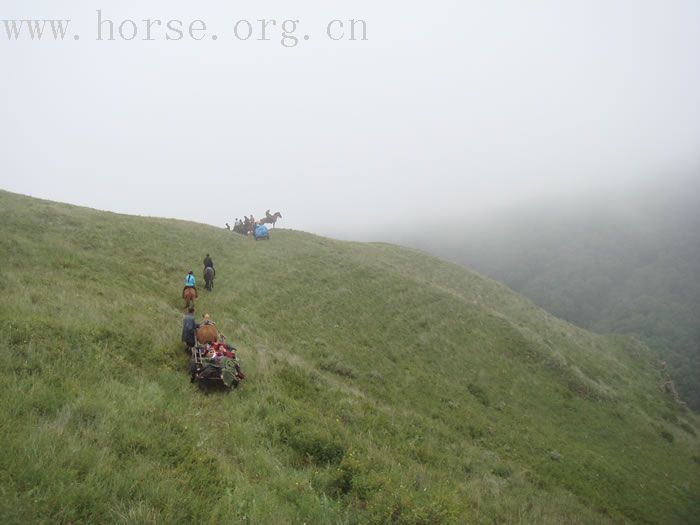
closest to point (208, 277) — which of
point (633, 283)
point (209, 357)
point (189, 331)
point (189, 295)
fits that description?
point (189, 295)

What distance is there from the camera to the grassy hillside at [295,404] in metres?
6.32

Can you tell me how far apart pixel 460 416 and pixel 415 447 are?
258 inches

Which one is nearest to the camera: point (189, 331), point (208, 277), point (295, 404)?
point (295, 404)

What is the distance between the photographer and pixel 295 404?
11031mm

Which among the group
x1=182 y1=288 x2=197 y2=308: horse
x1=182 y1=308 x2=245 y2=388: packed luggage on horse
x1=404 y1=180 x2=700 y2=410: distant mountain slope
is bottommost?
x1=404 y1=180 x2=700 y2=410: distant mountain slope

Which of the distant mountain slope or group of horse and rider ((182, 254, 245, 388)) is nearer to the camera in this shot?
group of horse and rider ((182, 254, 245, 388))

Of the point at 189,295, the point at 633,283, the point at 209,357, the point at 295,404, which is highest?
the point at 189,295

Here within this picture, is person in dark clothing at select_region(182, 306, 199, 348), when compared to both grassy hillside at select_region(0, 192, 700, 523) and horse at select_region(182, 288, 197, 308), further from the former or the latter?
horse at select_region(182, 288, 197, 308)

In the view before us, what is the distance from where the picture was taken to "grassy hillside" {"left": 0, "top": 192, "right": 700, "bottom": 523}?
6.32 meters

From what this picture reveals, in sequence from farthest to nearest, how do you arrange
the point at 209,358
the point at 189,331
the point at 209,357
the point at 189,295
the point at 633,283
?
the point at 633,283 → the point at 189,295 → the point at 189,331 → the point at 209,357 → the point at 209,358

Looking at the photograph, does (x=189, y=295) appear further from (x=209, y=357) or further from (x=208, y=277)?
(x=209, y=357)

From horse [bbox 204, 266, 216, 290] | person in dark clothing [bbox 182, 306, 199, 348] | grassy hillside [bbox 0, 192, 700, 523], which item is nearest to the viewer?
grassy hillside [bbox 0, 192, 700, 523]

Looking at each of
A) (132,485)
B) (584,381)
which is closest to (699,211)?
(584,381)

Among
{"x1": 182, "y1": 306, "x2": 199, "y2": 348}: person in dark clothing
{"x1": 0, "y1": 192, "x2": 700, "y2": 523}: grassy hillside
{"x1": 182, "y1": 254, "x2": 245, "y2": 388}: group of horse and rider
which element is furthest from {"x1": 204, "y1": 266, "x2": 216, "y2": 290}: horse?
{"x1": 182, "y1": 306, "x2": 199, "y2": 348}: person in dark clothing
